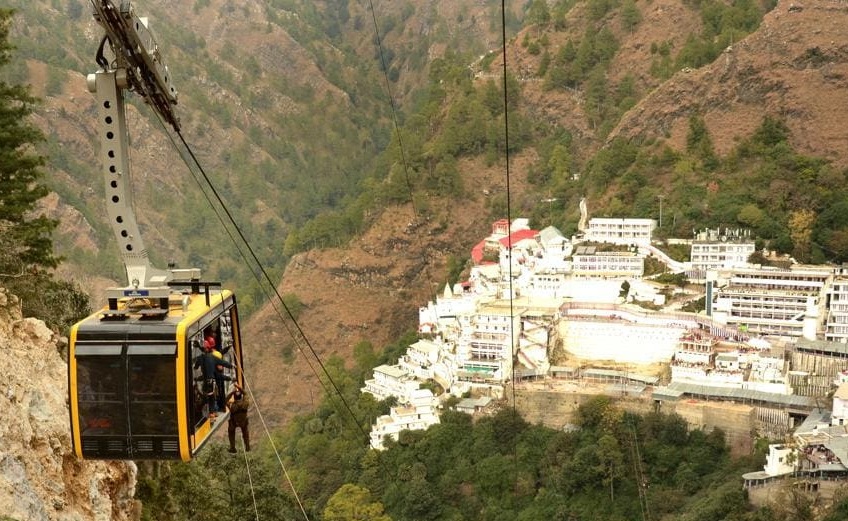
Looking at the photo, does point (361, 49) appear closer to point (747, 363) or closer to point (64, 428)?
point (747, 363)

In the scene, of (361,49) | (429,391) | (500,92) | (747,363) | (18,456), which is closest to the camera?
(18,456)

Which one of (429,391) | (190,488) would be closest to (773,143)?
(429,391)

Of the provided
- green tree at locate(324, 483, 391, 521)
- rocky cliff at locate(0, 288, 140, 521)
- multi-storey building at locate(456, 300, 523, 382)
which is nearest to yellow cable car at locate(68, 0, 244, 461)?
rocky cliff at locate(0, 288, 140, 521)

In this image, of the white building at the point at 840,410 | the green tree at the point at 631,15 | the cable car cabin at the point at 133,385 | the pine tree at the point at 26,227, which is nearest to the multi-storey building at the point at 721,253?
the white building at the point at 840,410

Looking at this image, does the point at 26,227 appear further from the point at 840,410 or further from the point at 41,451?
the point at 840,410

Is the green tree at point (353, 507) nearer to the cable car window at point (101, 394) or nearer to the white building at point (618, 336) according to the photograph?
the white building at point (618, 336)

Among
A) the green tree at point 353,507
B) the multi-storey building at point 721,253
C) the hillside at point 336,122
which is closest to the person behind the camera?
the green tree at point 353,507

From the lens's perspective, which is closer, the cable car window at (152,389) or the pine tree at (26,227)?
the cable car window at (152,389)

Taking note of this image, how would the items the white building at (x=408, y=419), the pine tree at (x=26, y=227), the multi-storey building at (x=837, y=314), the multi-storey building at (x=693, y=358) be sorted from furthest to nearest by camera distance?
the white building at (x=408, y=419) → the multi-storey building at (x=837, y=314) → the multi-storey building at (x=693, y=358) → the pine tree at (x=26, y=227)
